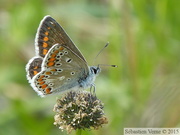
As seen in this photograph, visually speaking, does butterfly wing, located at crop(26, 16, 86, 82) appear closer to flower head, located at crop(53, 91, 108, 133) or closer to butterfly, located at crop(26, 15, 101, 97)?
butterfly, located at crop(26, 15, 101, 97)

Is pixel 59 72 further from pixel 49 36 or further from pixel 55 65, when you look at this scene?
pixel 49 36

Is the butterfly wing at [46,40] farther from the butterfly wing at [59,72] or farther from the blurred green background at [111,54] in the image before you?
the blurred green background at [111,54]

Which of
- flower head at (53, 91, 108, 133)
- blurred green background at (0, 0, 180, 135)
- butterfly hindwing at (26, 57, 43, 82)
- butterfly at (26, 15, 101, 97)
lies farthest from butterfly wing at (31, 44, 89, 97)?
blurred green background at (0, 0, 180, 135)

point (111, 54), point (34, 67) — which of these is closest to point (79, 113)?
point (34, 67)

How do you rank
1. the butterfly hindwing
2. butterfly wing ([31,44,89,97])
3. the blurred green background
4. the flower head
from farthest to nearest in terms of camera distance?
1. the blurred green background
2. the butterfly hindwing
3. butterfly wing ([31,44,89,97])
4. the flower head

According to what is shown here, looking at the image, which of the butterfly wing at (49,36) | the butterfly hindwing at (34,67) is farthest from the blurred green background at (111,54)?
the butterfly wing at (49,36)

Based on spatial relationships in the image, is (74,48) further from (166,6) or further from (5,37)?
(5,37)
